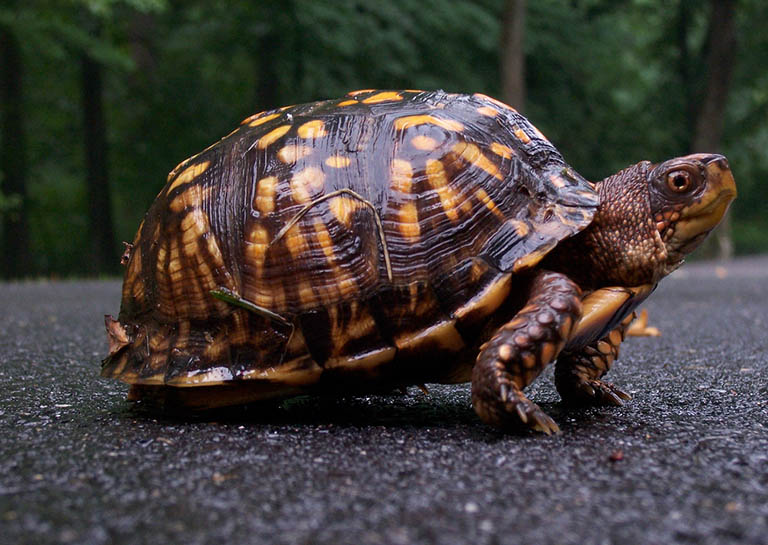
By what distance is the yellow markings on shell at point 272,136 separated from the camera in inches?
86.8

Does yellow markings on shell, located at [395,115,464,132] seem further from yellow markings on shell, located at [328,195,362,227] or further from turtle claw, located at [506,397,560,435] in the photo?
turtle claw, located at [506,397,560,435]

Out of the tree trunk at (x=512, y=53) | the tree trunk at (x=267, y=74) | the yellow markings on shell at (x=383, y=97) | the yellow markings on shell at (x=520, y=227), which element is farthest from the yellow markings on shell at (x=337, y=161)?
the tree trunk at (x=267, y=74)

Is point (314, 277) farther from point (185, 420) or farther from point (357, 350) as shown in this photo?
point (185, 420)

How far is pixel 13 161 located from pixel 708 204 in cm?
1420

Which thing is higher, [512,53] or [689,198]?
[512,53]

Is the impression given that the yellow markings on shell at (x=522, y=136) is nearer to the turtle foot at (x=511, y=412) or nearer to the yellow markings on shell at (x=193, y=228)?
the turtle foot at (x=511, y=412)

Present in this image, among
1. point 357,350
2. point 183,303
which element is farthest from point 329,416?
point 183,303

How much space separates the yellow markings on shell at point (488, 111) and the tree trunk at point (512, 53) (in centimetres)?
890

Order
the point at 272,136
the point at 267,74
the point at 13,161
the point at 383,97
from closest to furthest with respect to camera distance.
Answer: the point at 272,136, the point at 383,97, the point at 13,161, the point at 267,74

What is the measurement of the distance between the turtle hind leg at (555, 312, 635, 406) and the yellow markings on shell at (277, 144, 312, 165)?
3.24 feet

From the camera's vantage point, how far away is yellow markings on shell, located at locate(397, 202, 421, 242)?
2008 mm

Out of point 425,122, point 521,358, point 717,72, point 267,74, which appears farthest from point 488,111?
point 717,72

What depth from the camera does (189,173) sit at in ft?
7.61

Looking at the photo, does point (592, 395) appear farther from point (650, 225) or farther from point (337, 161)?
point (337, 161)
